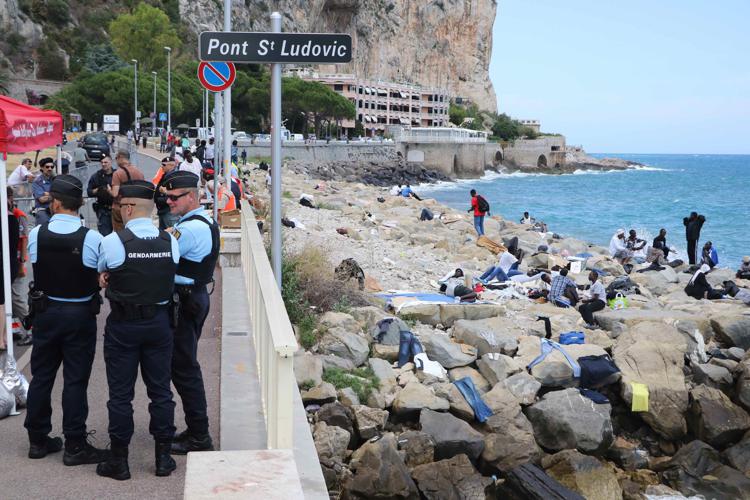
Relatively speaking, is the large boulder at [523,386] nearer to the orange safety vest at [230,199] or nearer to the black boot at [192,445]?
the black boot at [192,445]

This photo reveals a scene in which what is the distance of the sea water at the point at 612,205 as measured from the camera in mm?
48062

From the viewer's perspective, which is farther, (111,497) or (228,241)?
(228,241)

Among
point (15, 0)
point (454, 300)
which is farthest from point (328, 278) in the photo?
point (15, 0)

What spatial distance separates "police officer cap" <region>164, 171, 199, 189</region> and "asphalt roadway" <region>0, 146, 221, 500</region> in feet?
5.53

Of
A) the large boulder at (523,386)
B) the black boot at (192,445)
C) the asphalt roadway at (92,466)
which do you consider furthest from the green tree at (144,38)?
the black boot at (192,445)

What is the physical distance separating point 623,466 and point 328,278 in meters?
4.87

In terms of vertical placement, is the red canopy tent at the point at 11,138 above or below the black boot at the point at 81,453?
above

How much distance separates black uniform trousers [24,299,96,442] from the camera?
17.0ft

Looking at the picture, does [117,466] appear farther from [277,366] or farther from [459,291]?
[459,291]

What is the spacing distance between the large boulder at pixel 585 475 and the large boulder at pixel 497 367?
69.8 inches

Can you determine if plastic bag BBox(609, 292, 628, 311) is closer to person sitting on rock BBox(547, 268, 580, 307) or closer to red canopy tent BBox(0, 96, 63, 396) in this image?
person sitting on rock BBox(547, 268, 580, 307)

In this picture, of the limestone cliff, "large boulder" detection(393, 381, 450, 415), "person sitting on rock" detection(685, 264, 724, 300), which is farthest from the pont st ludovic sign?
the limestone cliff

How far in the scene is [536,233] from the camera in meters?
30.5

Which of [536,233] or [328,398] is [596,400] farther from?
[536,233]
